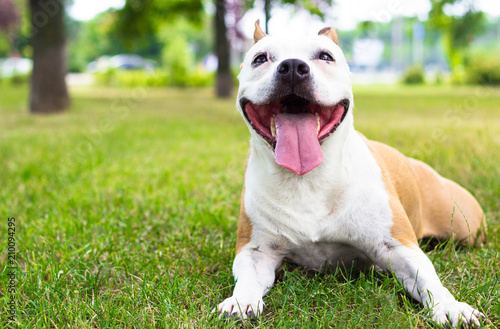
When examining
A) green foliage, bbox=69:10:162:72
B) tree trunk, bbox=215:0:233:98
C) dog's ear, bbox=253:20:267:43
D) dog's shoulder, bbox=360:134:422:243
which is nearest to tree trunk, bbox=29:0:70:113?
tree trunk, bbox=215:0:233:98

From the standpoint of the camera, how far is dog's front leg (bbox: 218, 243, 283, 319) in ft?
6.81

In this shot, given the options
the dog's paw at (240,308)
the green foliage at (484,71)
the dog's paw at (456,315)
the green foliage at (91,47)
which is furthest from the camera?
the green foliage at (91,47)

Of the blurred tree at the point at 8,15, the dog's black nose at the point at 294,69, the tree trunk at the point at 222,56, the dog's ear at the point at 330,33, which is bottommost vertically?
the tree trunk at the point at 222,56

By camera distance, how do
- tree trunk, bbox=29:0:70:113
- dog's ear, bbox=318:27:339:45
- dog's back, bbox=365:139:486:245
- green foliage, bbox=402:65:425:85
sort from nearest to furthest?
dog's ear, bbox=318:27:339:45 → dog's back, bbox=365:139:486:245 → tree trunk, bbox=29:0:70:113 → green foliage, bbox=402:65:425:85

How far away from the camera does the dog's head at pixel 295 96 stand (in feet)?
7.16

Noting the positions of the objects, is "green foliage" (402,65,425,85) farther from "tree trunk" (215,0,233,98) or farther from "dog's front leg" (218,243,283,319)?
"dog's front leg" (218,243,283,319)

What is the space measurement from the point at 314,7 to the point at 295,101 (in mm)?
12684

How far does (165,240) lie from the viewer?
315 cm

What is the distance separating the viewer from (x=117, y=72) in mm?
28391

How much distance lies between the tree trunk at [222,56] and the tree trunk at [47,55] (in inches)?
257

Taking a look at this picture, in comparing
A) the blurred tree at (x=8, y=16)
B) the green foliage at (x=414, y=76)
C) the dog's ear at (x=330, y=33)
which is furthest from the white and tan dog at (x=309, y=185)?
the blurred tree at (x=8, y=16)

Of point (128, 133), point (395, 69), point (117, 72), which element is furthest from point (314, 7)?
point (395, 69)

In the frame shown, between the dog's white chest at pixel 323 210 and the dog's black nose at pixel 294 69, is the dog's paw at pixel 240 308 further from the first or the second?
the dog's black nose at pixel 294 69

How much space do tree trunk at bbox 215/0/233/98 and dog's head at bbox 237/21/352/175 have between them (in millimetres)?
14067
